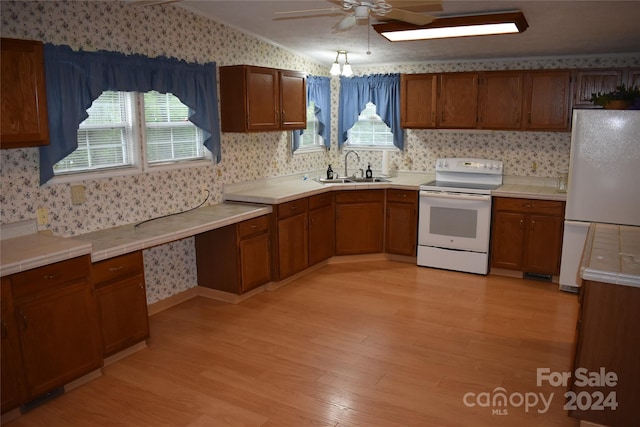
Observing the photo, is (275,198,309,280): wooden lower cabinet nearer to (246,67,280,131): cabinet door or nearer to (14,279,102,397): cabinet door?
(246,67,280,131): cabinet door

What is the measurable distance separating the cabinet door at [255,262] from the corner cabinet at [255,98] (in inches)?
41.4

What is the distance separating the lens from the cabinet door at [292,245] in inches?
193

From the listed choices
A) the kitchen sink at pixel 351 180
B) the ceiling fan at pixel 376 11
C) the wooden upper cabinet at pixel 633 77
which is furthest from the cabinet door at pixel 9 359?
the wooden upper cabinet at pixel 633 77

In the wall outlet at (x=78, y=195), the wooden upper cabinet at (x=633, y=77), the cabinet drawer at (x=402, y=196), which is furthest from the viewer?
the cabinet drawer at (x=402, y=196)

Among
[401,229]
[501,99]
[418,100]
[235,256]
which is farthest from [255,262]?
[501,99]

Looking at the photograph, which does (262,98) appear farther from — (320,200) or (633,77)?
(633,77)

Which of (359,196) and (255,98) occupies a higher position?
(255,98)

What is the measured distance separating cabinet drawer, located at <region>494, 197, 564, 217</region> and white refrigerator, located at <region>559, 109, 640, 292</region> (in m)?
0.40

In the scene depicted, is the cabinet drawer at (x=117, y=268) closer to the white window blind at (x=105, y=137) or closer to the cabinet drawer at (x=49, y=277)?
the cabinet drawer at (x=49, y=277)

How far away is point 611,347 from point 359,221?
340 centimetres

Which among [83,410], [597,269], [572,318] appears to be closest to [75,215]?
[83,410]

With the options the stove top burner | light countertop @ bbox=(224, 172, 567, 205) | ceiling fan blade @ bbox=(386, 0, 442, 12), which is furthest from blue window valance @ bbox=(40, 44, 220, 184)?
the stove top burner

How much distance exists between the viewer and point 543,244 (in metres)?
5.08

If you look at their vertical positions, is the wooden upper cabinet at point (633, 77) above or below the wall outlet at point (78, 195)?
above
